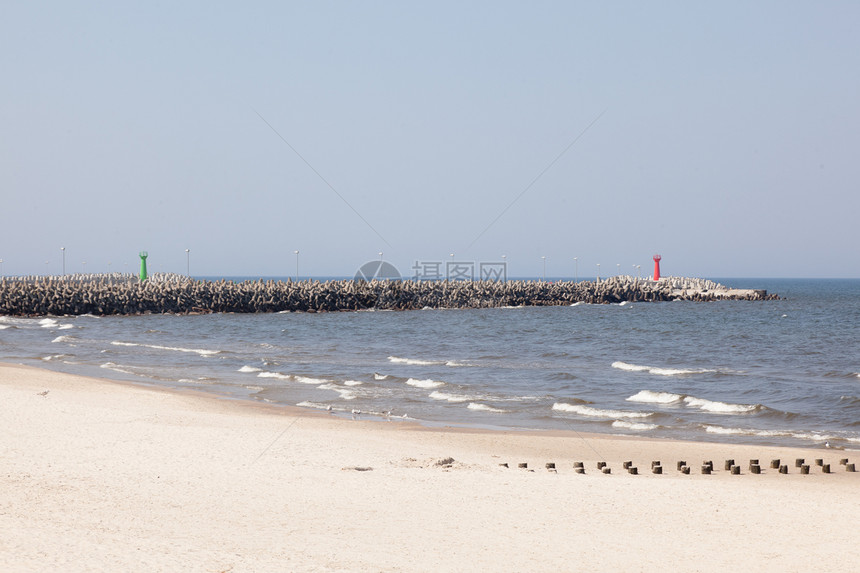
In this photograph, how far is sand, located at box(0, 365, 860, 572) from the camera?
246 inches

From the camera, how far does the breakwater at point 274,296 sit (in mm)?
46938

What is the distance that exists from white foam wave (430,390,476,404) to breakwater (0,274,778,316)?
3460cm

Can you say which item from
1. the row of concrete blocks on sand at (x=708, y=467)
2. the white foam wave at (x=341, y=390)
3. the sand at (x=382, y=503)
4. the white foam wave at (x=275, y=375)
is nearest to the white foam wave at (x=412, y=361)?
the white foam wave at (x=275, y=375)

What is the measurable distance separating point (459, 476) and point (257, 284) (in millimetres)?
48131

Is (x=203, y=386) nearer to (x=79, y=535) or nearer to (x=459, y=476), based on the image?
(x=459, y=476)

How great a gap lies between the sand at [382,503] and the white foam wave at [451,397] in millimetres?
4675

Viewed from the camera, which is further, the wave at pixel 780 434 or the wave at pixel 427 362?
the wave at pixel 427 362

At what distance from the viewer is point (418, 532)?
7.05 m

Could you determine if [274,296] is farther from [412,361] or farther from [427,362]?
[427,362]

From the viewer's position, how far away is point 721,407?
16.9m

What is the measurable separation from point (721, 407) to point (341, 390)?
8.46 m

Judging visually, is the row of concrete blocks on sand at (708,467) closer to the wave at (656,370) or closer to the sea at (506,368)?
the sea at (506,368)

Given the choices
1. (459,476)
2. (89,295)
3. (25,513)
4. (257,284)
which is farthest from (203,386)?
(257,284)

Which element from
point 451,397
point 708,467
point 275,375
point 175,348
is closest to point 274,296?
point 175,348
